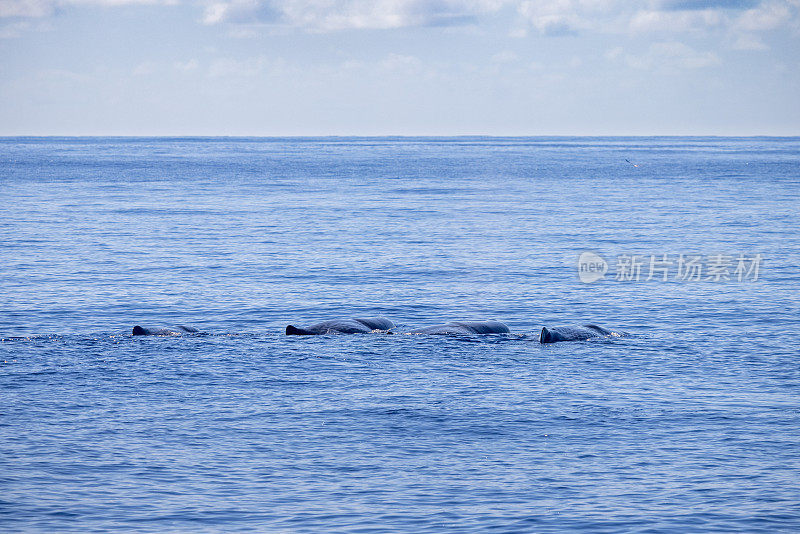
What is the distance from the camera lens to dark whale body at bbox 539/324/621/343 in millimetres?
42281

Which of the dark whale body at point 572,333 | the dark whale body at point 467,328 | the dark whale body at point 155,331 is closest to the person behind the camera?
the dark whale body at point 572,333

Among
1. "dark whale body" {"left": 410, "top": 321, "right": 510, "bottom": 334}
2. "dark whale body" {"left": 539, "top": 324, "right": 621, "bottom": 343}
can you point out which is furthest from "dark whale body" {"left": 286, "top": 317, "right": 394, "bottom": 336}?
"dark whale body" {"left": 539, "top": 324, "right": 621, "bottom": 343}

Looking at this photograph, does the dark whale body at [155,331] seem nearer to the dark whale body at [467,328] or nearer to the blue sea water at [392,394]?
the blue sea water at [392,394]

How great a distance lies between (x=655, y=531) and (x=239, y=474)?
10531 millimetres

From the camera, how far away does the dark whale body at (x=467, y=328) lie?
143ft

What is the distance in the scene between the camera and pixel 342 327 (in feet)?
145

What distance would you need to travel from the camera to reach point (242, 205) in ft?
405

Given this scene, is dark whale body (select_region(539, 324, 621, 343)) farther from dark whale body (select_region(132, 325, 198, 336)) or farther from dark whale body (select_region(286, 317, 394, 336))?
dark whale body (select_region(132, 325, 198, 336))

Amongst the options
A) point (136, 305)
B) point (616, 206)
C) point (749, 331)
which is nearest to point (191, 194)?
point (616, 206)

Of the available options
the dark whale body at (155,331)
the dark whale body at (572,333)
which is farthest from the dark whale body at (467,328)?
the dark whale body at (155,331)

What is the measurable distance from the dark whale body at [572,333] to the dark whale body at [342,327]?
7292 mm

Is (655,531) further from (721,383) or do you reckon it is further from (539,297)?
(539,297)

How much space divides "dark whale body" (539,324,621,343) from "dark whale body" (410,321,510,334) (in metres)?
2.08

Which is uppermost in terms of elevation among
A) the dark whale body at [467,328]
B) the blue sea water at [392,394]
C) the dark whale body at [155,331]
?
the dark whale body at [467,328]
